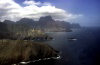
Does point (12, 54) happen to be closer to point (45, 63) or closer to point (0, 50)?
point (0, 50)

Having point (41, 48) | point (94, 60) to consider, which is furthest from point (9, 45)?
point (94, 60)

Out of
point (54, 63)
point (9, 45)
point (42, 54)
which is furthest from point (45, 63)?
point (9, 45)

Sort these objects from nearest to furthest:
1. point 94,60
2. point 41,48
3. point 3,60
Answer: point 3,60 → point 94,60 → point 41,48

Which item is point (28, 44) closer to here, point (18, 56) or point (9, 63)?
point (18, 56)

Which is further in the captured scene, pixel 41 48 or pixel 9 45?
pixel 41 48

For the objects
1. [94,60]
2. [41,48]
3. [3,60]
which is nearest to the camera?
[3,60]

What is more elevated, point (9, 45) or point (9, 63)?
point (9, 45)
